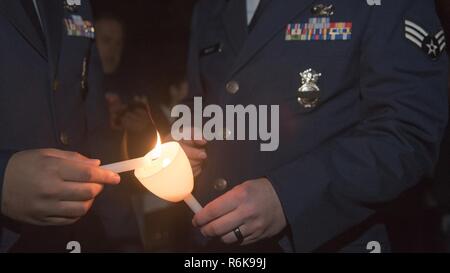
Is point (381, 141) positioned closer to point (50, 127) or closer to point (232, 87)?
point (232, 87)

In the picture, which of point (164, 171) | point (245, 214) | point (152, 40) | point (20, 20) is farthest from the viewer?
point (152, 40)

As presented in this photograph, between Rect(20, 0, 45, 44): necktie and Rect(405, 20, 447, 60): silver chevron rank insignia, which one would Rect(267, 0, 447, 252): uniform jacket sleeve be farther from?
Rect(20, 0, 45, 44): necktie

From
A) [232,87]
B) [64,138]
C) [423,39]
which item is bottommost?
[64,138]

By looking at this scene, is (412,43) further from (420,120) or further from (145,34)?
(145,34)

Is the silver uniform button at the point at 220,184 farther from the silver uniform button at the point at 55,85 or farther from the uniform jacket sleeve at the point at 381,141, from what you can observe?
the silver uniform button at the point at 55,85

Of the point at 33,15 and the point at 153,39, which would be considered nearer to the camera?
the point at 33,15

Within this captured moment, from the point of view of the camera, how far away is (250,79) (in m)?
1.38

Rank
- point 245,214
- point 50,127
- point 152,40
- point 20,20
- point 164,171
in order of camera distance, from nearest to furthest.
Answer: point 164,171 → point 245,214 → point 20,20 → point 50,127 → point 152,40

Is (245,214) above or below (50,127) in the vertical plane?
below

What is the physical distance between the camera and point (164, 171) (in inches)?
40.4

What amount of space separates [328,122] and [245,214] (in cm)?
37

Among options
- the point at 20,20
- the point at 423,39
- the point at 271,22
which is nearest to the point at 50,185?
the point at 20,20
